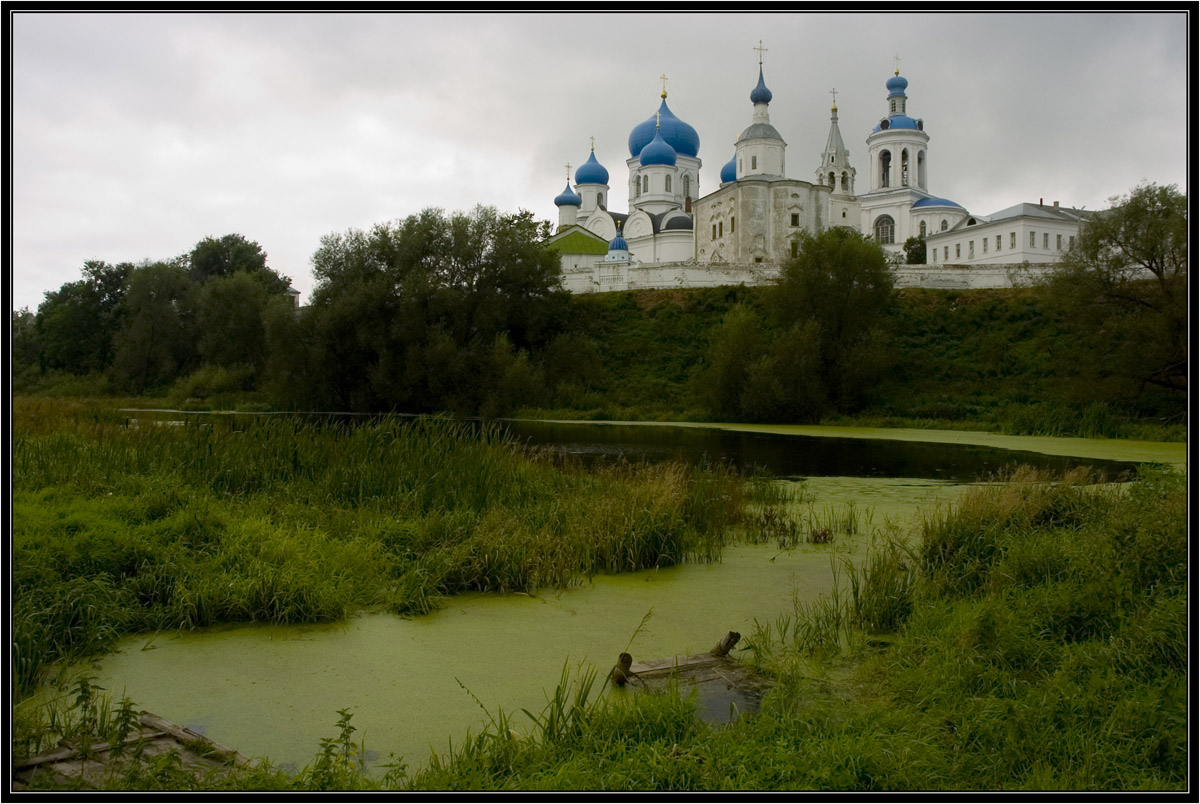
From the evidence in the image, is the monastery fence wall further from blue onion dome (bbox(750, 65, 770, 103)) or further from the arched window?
the arched window

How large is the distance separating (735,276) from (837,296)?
12.5m

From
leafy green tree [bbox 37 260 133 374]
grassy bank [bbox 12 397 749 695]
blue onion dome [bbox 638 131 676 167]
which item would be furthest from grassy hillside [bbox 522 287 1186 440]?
leafy green tree [bbox 37 260 133 374]

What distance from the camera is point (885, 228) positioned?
2598 inches

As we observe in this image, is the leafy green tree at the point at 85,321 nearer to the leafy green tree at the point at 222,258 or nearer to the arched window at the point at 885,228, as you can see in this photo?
the leafy green tree at the point at 222,258

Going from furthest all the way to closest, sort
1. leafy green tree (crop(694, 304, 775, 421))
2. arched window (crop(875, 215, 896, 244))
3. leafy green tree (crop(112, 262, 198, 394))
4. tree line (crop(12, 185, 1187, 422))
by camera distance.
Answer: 1. arched window (crop(875, 215, 896, 244))
2. leafy green tree (crop(112, 262, 198, 394))
3. leafy green tree (crop(694, 304, 775, 421))
4. tree line (crop(12, 185, 1187, 422))

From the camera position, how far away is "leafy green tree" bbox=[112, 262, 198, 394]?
41.8 metres

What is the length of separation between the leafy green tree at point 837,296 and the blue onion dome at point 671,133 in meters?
35.8

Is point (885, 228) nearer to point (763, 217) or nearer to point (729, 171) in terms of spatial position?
point (729, 171)

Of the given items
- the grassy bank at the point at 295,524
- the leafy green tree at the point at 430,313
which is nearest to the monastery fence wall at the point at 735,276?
the leafy green tree at the point at 430,313

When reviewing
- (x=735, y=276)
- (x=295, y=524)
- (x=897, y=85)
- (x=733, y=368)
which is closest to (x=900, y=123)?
(x=897, y=85)

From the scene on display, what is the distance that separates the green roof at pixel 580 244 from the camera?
180 ft

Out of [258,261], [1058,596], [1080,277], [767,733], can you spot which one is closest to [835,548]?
[1058,596]

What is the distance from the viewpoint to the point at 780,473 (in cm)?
1340

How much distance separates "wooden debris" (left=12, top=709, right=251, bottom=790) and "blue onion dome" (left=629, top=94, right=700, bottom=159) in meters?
62.4
